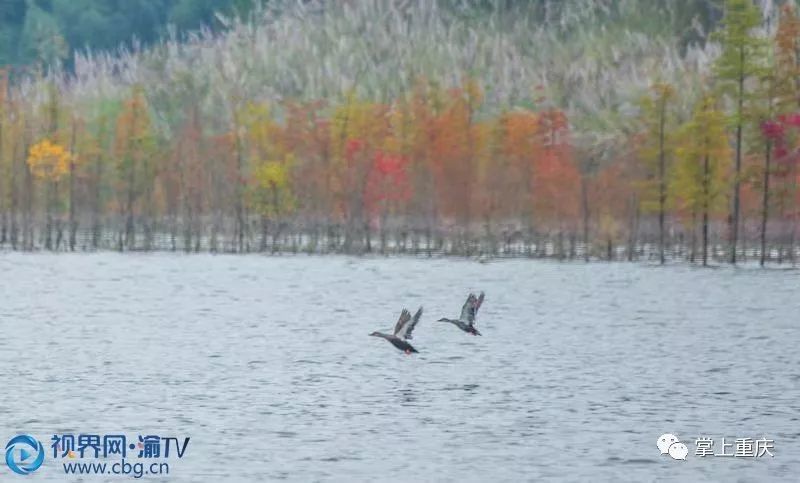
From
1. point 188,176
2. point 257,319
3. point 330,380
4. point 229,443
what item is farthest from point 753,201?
point 229,443

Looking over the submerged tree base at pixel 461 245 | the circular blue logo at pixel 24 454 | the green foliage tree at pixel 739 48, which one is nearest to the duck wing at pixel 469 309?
the circular blue logo at pixel 24 454

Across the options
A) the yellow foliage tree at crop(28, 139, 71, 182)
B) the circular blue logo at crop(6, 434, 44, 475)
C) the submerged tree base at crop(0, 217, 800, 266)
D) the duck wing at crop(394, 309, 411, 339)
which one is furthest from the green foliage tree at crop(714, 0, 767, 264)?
the circular blue logo at crop(6, 434, 44, 475)

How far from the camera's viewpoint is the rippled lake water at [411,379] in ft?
102

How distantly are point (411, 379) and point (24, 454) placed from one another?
14305 millimetres

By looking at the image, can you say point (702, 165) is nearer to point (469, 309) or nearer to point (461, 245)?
point (461, 245)

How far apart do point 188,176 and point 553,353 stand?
103075 millimetres

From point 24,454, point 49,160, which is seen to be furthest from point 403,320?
point 49,160

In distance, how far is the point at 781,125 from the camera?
11138cm

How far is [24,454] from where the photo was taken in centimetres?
3055

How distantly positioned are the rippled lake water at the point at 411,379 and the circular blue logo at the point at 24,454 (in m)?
0.24

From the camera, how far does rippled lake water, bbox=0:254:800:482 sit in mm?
31016

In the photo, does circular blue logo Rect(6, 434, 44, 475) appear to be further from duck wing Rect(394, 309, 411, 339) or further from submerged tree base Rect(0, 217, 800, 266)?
submerged tree base Rect(0, 217, 800, 266)

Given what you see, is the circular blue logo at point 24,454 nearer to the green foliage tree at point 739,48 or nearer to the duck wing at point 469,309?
the duck wing at point 469,309

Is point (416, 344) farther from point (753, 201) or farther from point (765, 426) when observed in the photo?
point (753, 201)
